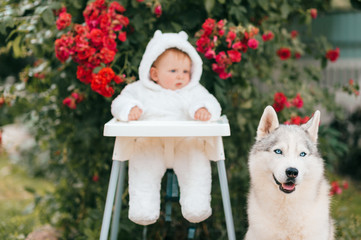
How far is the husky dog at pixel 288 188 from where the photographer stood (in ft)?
7.68

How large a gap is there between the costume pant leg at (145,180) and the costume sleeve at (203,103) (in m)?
0.31

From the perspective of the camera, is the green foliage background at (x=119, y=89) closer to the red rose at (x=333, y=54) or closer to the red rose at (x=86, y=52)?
the red rose at (x=333, y=54)

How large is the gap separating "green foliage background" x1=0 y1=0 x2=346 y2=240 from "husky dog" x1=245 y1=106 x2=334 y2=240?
2.12 feet

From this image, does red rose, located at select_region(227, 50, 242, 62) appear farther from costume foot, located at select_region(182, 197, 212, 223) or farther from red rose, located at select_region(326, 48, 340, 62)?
Result: red rose, located at select_region(326, 48, 340, 62)

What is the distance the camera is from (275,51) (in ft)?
13.1

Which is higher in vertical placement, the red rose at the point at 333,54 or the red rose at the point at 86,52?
the red rose at the point at 86,52

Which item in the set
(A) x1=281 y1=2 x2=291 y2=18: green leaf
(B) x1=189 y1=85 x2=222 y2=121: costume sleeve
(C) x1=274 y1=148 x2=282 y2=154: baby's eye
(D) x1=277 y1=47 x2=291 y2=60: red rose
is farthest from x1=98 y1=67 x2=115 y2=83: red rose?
(D) x1=277 y1=47 x2=291 y2=60: red rose

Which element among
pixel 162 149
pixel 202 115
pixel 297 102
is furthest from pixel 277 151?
pixel 297 102

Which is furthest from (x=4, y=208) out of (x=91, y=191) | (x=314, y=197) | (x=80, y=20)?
(x=314, y=197)

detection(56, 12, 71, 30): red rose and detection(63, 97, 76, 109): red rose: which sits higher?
detection(56, 12, 71, 30): red rose

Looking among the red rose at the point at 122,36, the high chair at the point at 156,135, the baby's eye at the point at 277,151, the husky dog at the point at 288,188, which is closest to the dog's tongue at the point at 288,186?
the husky dog at the point at 288,188

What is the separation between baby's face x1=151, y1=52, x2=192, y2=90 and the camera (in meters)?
2.92

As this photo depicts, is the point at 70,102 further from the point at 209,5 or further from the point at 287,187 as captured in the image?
the point at 287,187

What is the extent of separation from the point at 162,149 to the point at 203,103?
14.9 inches
